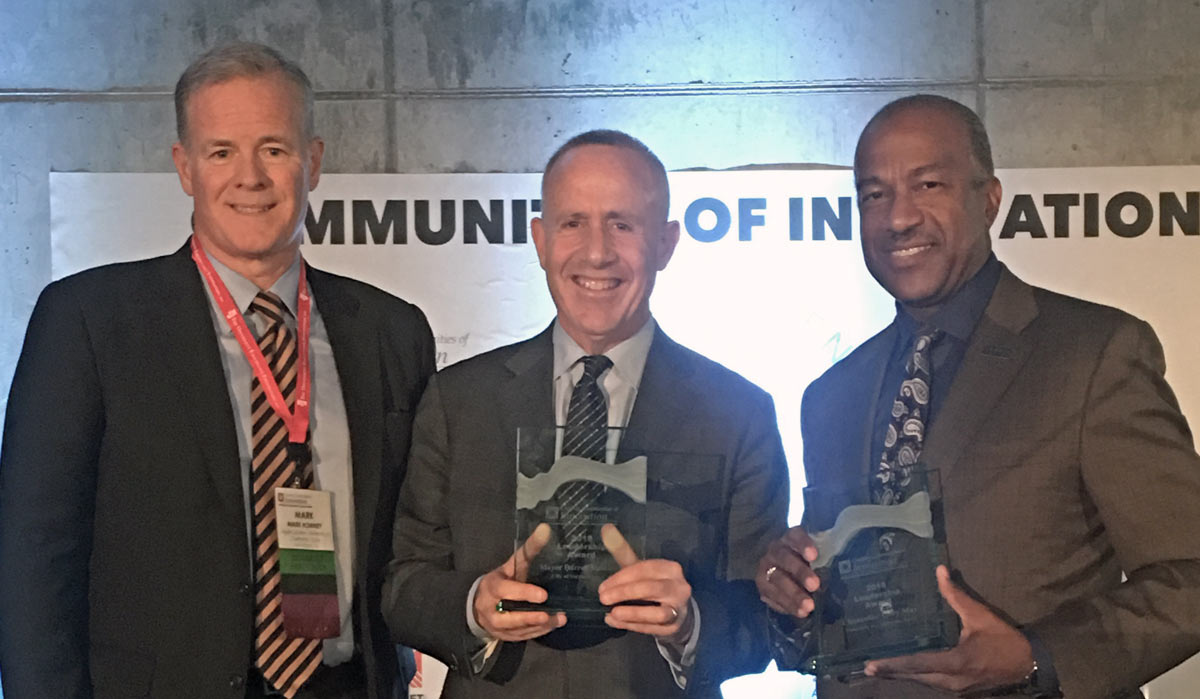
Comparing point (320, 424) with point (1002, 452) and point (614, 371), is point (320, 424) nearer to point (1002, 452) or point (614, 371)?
point (614, 371)

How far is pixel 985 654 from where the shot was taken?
227 centimetres

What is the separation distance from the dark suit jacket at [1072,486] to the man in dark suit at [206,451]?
1.17 meters

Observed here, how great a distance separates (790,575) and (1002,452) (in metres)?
0.55

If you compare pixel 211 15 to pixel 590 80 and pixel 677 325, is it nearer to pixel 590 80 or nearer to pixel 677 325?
pixel 590 80

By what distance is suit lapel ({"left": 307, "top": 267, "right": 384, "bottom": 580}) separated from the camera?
2701 mm

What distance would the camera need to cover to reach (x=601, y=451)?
240 centimetres

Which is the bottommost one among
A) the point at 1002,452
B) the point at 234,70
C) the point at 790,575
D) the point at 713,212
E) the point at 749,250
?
the point at 790,575

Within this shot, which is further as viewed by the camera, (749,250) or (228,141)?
(749,250)

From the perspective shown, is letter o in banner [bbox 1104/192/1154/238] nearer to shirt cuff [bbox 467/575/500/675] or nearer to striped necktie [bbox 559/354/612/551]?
striped necktie [bbox 559/354/612/551]

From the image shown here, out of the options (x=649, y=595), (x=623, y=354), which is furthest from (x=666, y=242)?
(x=649, y=595)

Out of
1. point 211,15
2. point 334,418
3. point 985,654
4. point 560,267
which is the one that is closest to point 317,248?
point 211,15

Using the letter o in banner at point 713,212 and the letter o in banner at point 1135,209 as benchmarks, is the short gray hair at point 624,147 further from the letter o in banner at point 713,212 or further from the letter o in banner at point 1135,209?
the letter o in banner at point 1135,209

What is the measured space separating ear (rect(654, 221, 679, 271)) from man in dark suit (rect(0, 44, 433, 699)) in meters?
0.72

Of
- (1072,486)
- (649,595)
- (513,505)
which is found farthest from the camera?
(513,505)
